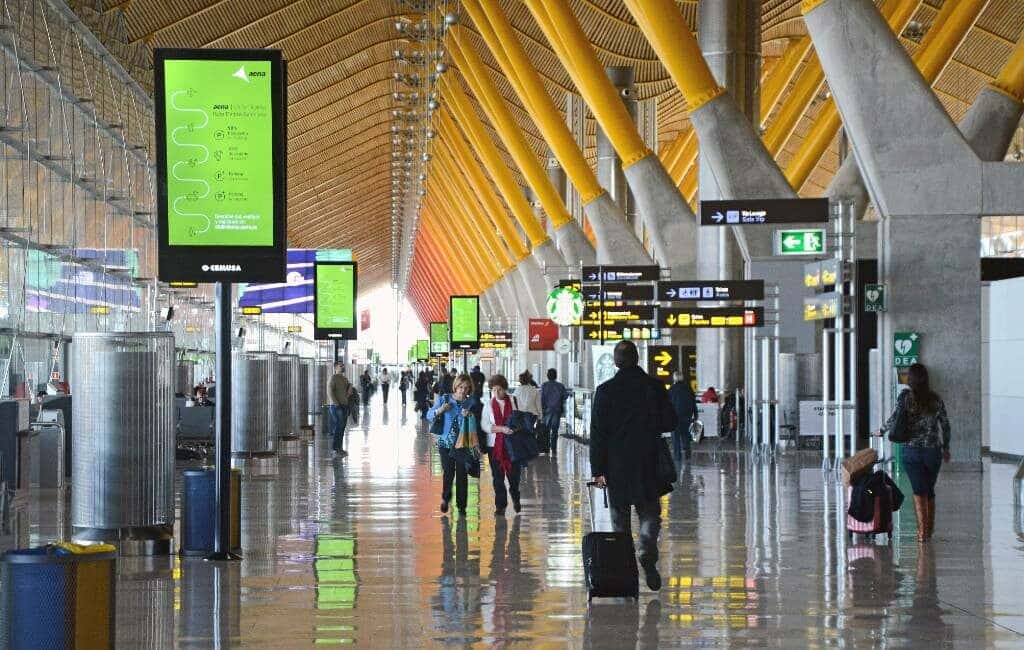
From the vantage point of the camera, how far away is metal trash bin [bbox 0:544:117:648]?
6.43 meters

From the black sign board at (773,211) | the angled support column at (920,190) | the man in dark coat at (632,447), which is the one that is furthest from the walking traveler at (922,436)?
the angled support column at (920,190)

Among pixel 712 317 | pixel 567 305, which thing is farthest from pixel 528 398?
pixel 567 305

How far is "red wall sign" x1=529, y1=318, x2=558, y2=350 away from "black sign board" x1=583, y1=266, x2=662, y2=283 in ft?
49.2

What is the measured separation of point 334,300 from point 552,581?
78.2 ft

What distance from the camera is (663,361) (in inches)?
1494

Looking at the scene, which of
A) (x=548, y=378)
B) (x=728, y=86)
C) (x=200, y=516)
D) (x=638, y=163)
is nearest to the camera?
(x=200, y=516)

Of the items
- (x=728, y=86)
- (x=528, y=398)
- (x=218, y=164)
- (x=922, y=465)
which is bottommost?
(x=922, y=465)

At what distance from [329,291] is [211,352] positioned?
16.6 metres

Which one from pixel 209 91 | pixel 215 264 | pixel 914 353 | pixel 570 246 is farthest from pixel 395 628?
pixel 570 246

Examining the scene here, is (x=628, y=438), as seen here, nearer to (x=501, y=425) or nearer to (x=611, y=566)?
(x=611, y=566)

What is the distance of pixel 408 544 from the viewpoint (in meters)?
12.3

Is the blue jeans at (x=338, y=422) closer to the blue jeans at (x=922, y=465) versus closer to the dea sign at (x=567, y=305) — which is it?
the dea sign at (x=567, y=305)

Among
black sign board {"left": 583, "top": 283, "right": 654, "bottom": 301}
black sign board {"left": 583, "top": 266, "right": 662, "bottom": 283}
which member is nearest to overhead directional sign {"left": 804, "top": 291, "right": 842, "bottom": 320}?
black sign board {"left": 583, "top": 283, "right": 654, "bottom": 301}

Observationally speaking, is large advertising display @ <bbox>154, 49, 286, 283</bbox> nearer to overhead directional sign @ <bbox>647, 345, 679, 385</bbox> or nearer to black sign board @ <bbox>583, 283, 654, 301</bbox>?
black sign board @ <bbox>583, 283, 654, 301</bbox>
